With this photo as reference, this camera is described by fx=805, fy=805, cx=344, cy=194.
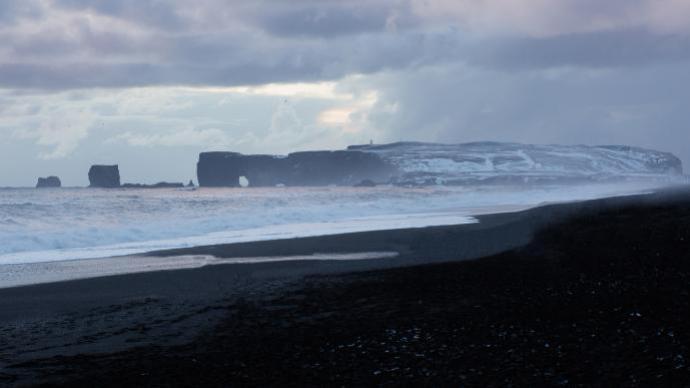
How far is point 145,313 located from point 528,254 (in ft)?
39.3

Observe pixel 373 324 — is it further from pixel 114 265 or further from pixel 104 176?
pixel 104 176

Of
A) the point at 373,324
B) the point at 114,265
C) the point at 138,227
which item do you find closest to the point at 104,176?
the point at 138,227

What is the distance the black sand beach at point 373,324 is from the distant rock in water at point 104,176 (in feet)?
570

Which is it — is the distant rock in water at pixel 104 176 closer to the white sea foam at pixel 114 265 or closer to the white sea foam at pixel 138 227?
the white sea foam at pixel 138 227

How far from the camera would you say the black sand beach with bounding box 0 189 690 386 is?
9.67m

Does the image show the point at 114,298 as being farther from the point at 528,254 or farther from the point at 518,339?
the point at 528,254

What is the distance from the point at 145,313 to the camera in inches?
584

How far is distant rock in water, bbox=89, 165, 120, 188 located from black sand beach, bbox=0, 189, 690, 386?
174 meters

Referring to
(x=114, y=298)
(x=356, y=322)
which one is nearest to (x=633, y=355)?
(x=356, y=322)

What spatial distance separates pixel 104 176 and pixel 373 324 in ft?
605

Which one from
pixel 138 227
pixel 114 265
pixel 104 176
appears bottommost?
pixel 114 265

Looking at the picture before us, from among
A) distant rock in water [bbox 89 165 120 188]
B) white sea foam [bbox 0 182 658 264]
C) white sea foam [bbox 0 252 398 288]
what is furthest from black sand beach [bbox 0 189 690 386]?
distant rock in water [bbox 89 165 120 188]

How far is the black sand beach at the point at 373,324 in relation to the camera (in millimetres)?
9672

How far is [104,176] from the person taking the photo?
188m
